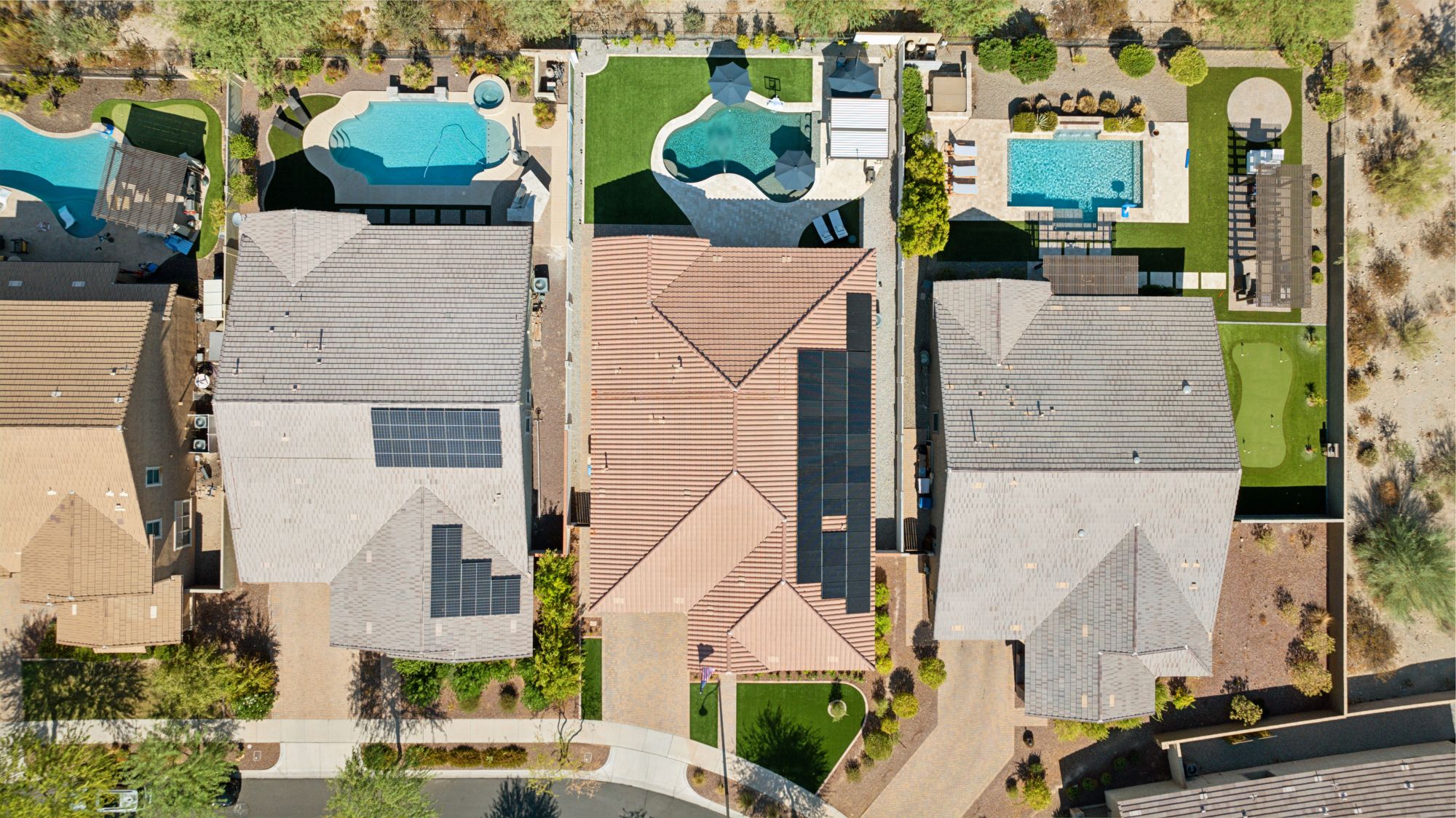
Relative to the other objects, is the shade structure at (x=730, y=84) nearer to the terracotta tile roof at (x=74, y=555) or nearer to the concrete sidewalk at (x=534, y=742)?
the concrete sidewalk at (x=534, y=742)

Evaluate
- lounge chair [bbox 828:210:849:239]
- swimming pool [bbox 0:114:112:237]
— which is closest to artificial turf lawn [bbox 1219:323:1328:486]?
lounge chair [bbox 828:210:849:239]

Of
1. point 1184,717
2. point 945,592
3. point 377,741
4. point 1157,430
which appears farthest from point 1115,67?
point 377,741

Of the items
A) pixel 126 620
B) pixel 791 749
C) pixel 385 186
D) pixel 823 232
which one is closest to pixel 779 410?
pixel 823 232

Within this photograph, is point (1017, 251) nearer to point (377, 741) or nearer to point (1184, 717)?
point (1184, 717)

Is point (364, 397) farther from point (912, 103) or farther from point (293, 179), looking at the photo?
point (912, 103)

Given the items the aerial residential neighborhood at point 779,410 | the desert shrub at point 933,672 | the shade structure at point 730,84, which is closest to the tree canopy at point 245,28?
the aerial residential neighborhood at point 779,410

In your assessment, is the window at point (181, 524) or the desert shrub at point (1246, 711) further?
the desert shrub at point (1246, 711)
